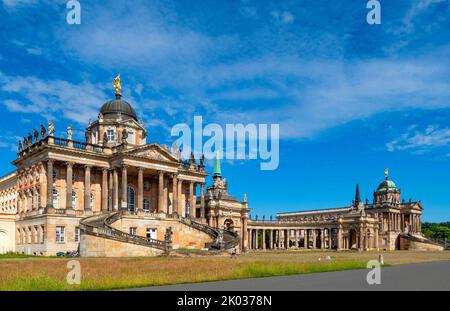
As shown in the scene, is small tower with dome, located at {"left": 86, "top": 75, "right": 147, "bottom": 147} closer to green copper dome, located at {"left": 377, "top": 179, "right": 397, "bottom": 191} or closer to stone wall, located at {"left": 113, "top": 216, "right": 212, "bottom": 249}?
stone wall, located at {"left": 113, "top": 216, "right": 212, "bottom": 249}

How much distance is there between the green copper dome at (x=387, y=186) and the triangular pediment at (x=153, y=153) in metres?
106

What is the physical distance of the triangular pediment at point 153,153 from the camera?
206 feet

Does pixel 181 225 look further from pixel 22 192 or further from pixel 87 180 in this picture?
pixel 22 192

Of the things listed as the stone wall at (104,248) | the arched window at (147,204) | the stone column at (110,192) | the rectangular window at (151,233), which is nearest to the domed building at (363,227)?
the arched window at (147,204)

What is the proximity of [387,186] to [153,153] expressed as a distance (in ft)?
362

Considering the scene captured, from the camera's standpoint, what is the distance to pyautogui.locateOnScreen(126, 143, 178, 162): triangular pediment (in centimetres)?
6286

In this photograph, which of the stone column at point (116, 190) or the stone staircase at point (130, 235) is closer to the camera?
the stone staircase at point (130, 235)

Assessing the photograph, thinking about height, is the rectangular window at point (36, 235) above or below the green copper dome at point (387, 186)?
below

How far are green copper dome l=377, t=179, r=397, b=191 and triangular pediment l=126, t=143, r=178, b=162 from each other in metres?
106

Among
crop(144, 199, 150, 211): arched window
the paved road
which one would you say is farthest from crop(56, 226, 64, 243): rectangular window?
the paved road

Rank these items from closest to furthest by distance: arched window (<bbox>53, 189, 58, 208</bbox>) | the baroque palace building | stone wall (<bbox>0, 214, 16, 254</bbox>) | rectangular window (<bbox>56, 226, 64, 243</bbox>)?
1. the baroque palace building
2. rectangular window (<bbox>56, 226, 64, 243</bbox>)
3. arched window (<bbox>53, 189, 58, 208</bbox>)
4. stone wall (<bbox>0, 214, 16, 254</bbox>)

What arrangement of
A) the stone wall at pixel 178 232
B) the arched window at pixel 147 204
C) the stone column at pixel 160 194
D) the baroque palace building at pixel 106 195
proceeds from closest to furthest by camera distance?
the baroque palace building at pixel 106 195 → the stone wall at pixel 178 232 → the stone column at pixel 160 194 → the arched window at pixel 147 204

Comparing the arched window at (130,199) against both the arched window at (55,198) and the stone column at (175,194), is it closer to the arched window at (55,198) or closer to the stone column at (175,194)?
the stone column at (175,194)
